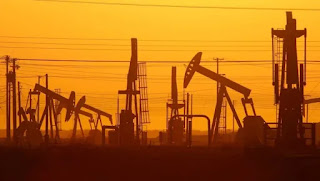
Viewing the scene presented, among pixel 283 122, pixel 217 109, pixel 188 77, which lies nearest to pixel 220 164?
pixel 283 122

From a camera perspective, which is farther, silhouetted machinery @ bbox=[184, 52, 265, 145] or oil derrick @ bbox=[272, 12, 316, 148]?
silhouetted machinery @ bbox=[184, 52, 265, 145]

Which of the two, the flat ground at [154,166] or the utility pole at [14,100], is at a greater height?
the utility pole at [14,100]

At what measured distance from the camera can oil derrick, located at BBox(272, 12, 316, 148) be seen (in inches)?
1243

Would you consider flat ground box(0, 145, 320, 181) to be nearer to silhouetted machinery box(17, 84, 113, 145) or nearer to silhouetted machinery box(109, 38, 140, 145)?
silhouetted machinery box(109, 38, 140, 145)

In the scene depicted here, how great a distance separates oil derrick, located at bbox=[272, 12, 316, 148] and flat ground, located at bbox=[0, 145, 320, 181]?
5.80 metres

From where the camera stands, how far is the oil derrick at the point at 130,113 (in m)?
38.5

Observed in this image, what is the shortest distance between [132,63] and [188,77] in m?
5.23

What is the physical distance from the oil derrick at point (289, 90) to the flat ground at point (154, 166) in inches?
228

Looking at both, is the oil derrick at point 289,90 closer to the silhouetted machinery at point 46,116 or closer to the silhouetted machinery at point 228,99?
the silhouetted machinery at point 228,99

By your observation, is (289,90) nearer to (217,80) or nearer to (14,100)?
(217,80)

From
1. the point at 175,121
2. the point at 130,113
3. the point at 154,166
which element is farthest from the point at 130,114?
the point at 154,166

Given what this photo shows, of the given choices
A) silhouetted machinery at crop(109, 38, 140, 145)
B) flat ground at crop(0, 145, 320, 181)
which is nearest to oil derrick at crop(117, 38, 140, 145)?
silhouetted machinery at crop(109, 38, 140, 145)

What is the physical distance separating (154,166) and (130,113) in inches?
702

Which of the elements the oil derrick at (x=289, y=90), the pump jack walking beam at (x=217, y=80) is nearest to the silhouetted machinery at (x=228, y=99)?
the pump jack walking beam at (x=217, y=80)
